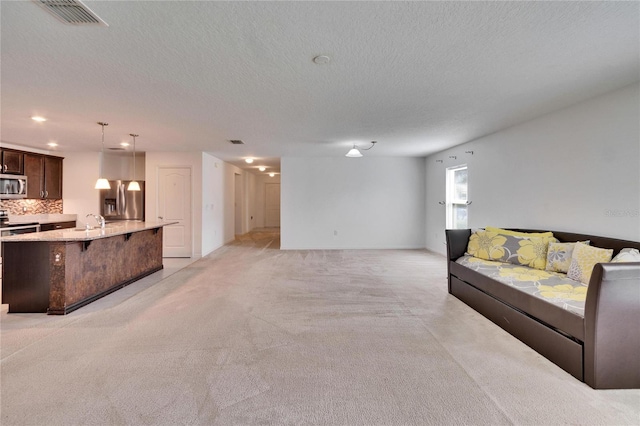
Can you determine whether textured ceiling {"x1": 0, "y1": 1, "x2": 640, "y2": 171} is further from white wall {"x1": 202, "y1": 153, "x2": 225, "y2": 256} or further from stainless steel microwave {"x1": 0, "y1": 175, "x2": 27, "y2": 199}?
white wall {"x1": 202, "y1": 153, "x2": 225, "y2": 256}

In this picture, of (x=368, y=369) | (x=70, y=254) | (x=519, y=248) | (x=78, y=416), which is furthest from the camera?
(x=519, y=248)

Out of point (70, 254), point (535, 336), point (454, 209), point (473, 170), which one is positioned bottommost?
point (535, 336)

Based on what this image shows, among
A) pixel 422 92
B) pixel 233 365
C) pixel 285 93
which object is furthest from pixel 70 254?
pixel 422 92

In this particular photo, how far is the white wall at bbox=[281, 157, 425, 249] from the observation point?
7602 millimetres

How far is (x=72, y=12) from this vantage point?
5.87ft

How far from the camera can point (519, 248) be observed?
362 cm

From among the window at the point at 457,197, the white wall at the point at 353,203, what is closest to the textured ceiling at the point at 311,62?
the window at the point at 457,197

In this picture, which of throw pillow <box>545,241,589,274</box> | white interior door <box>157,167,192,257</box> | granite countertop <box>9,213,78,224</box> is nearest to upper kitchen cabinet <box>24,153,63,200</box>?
granite countertop <box>9,213,78,224</box>

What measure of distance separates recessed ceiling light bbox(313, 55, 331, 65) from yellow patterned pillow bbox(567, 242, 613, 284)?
2996 mm

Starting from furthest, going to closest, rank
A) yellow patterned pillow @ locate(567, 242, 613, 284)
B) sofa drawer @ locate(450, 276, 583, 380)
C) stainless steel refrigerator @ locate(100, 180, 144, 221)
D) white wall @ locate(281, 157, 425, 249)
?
white wall @ locate(281, 157, 425, 249) → stainless steel refrigerator @ locate(100, 180, 144, 221) → yellow patterned pillow @ locate(567, 242, 613, 284) → sofa drawer @ locate(450, 276, 583, 380)

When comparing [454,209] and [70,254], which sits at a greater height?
[454,209]

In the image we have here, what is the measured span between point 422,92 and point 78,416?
12.1 ft

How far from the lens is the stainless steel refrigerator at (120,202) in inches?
263

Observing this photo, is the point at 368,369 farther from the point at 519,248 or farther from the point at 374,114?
the point at 374,114
